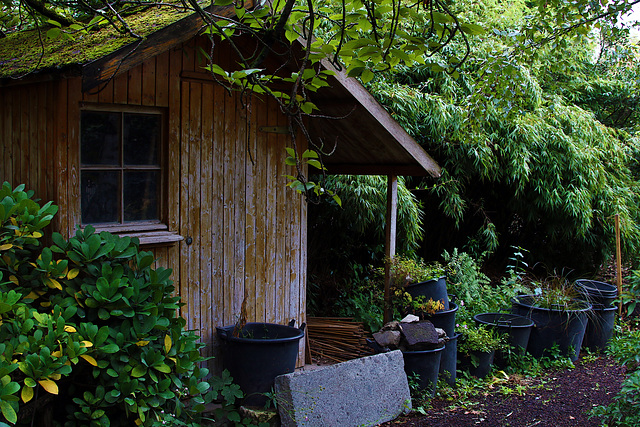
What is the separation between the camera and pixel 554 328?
7.56m

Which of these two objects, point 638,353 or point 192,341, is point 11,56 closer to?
point 192,341

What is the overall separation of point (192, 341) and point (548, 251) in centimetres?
883

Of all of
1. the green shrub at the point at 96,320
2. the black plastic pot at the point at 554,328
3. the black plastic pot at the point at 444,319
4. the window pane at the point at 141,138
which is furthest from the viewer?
the black plastic pot at the point at 554,328

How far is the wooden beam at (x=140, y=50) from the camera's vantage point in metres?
3.73

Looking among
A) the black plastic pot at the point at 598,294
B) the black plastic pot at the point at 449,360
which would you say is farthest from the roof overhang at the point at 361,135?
the black plastic pot at the point at 598,294

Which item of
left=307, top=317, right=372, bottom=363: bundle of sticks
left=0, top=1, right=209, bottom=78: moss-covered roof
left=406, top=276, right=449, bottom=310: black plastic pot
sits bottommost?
left=307, top=317, right=372, bottom=363: bundle of sticks

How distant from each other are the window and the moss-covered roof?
479mm

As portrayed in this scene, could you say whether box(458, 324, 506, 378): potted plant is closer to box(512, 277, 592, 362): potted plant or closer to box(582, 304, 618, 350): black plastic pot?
box(512, 277, 592, 362): potted plant

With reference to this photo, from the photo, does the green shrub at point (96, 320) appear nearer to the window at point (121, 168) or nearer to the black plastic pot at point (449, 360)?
the window at point (121, 168)

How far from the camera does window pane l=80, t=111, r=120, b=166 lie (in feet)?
14.6

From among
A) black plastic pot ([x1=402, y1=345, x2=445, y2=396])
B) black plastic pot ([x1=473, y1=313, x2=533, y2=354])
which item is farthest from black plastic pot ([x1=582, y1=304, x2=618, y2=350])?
black plastic pot ([x1=402, y1=345, x2=445, y2=396])

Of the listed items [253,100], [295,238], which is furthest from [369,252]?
[253,100]

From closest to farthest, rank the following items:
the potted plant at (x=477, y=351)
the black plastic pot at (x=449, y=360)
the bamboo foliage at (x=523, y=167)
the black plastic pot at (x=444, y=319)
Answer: the black plastic pot at (x=449, y=360), the black plastic pot at (x=444, y=319), the potted plant at (x=477, y=351), the bamboo foliage at (x=523, y=167)

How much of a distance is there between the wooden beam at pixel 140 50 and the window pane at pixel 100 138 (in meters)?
0.66
